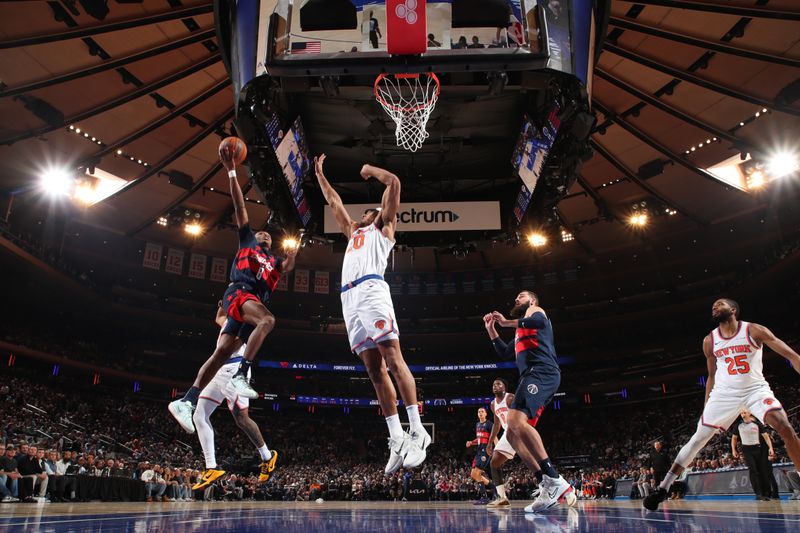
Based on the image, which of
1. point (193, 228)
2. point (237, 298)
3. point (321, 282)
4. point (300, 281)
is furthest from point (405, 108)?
point (300, 281)

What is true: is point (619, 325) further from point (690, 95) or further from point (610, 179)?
point (690, 95)

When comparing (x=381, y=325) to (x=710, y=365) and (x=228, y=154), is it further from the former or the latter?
(x=710, y=365)

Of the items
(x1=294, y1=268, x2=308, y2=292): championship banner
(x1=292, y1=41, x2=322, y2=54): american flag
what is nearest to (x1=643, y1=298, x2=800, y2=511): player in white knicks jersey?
(x1=292, y1=41, x2=322, y2=54): american flag

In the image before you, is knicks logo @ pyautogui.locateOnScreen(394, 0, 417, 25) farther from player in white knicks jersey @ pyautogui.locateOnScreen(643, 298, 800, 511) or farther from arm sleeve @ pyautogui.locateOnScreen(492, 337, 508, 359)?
player in white knicks jersey @ pyautogui.locateOnScreen(643, 298, 800, 511)

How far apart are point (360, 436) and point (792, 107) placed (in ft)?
93.0

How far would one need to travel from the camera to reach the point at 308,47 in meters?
7.98

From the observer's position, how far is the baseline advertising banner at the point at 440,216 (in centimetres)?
1227

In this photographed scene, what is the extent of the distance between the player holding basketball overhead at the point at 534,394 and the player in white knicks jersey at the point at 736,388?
39.2 inches

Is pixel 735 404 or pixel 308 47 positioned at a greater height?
pixel 308 47

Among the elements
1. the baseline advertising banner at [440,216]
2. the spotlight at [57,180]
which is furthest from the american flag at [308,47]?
the spotlight at [57,180]

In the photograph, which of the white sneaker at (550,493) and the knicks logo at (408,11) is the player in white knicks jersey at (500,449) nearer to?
the white sneaker at (550,493)

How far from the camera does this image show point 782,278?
83.4 ft

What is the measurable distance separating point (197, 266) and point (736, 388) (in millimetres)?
27095

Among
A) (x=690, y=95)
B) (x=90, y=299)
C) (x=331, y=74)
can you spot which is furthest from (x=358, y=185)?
(x=90, y=299)
